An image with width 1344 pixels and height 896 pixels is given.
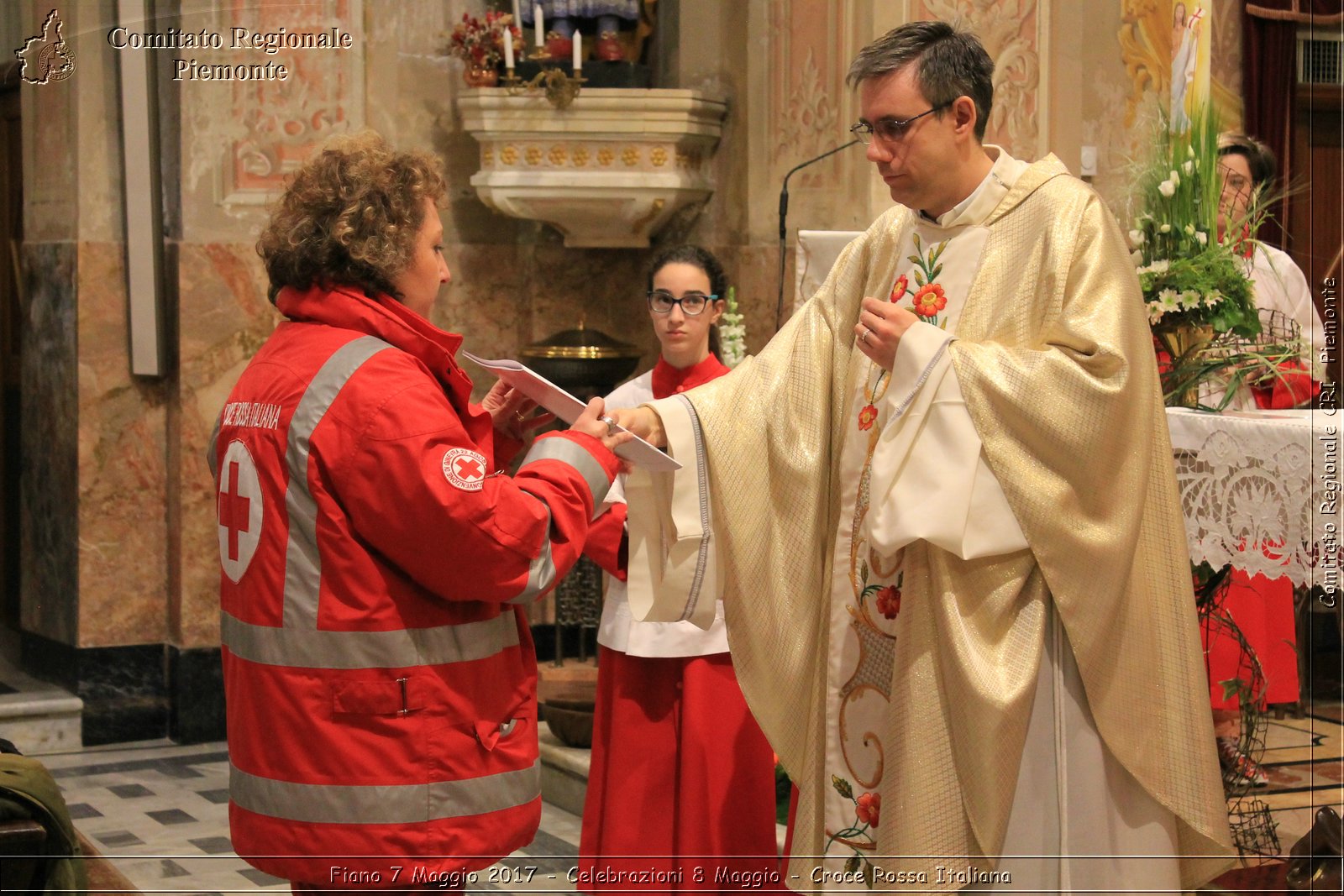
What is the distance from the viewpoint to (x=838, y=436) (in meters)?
2.83

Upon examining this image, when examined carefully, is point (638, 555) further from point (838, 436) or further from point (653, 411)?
point (838, 436)

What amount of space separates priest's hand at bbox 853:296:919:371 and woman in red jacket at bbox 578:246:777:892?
3.32 ft

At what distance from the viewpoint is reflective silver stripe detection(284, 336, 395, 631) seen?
2.13 metres

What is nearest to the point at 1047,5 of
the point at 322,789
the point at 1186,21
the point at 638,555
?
the point at 1186,21

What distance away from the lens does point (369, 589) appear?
2154 mm

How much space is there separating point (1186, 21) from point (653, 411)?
7.05 feet

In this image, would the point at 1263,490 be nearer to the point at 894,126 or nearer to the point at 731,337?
the point at 894,126

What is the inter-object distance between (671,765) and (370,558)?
4.92 feet

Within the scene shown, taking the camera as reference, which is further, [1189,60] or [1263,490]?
[1189,60]

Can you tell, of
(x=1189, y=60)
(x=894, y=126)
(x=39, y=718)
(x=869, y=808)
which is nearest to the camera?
(x=894, y=126)

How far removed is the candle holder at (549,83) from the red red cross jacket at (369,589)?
3595mm

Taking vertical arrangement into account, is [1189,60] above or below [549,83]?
below

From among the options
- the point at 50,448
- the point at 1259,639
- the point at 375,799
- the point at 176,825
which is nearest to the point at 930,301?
the point at 375,799

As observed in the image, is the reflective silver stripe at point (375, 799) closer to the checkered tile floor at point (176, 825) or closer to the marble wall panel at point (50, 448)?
the checkered tile floor at point (176, 825)
